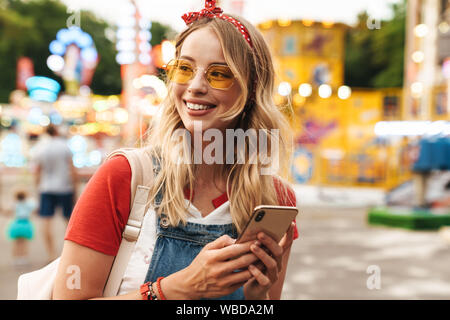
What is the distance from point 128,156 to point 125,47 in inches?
350

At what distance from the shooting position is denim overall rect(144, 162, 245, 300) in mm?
1373

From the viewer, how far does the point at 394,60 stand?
28000mm

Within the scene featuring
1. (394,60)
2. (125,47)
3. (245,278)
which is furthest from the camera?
(394,60)

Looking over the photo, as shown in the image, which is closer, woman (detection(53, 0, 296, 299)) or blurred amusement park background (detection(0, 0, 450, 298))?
woman (detection(53, 0, 296, 299))

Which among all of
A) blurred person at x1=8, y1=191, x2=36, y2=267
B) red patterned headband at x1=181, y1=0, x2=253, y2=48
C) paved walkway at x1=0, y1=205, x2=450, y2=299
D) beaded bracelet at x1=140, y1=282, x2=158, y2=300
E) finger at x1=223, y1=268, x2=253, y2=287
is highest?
red patterned headband at x1=181, y1=0, x2=253, y2=48

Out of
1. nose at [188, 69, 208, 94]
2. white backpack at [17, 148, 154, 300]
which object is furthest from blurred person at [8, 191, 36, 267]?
nose at [188, 69, 208, 94]

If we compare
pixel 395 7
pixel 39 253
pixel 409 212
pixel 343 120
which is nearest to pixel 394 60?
pixel 395 7

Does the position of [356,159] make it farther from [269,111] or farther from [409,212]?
[269,111]

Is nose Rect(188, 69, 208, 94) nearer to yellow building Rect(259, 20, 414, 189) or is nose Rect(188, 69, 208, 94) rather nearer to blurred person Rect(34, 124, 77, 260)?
blurred person Rect(34, 124, 77, 260)

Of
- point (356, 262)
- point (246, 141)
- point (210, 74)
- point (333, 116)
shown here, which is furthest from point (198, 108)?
point (333, 116)

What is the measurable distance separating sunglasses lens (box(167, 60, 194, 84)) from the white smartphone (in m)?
0.55

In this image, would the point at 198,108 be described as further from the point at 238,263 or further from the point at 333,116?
the point at 333,116

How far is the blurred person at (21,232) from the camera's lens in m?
5.57

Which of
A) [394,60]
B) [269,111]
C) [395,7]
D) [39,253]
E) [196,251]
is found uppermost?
[395,7]
